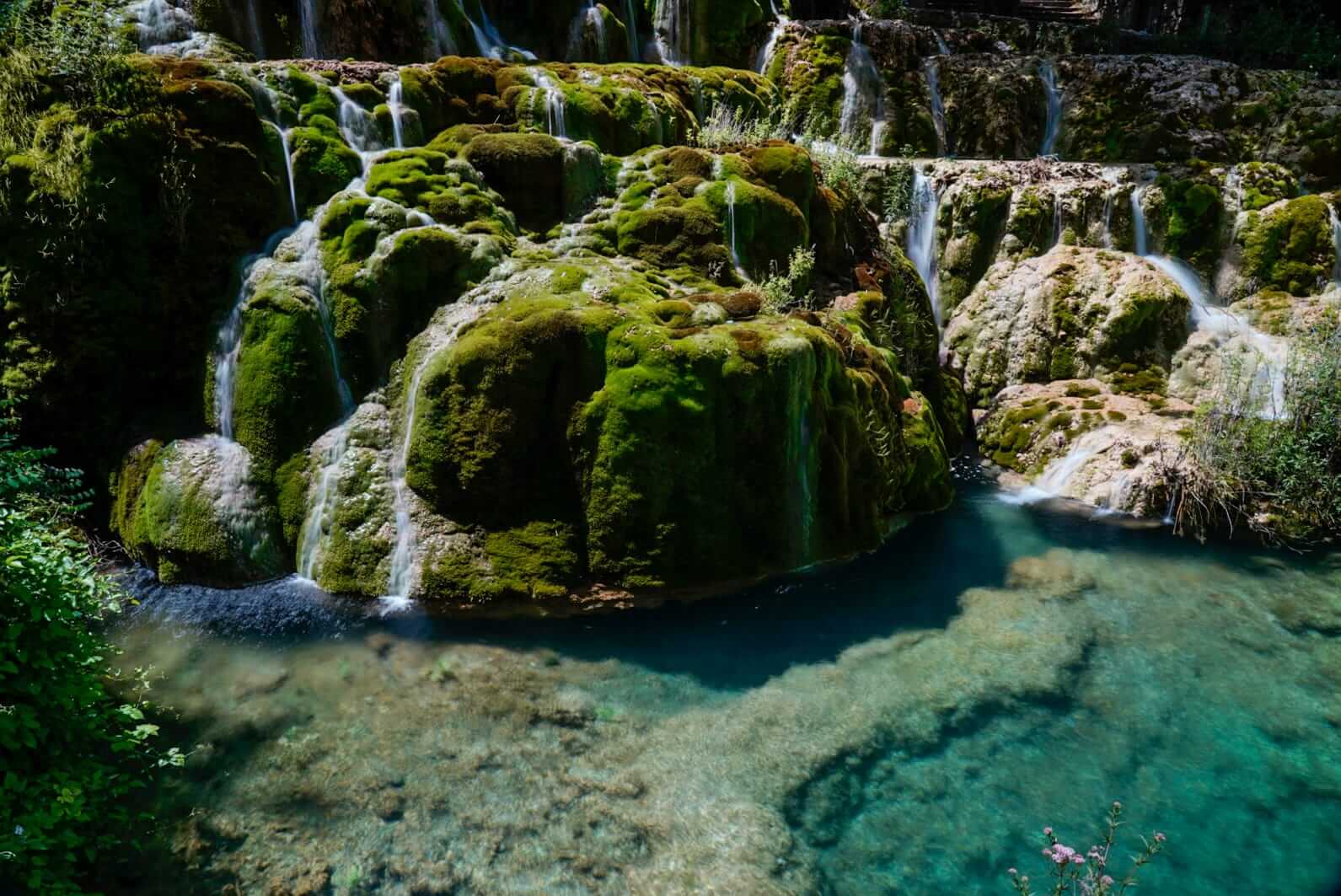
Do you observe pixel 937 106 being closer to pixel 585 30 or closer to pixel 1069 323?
pixel 1069 323

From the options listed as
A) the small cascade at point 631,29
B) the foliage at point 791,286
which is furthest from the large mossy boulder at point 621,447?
the small cascade at point 631,29

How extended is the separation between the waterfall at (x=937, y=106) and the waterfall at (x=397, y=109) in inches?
621

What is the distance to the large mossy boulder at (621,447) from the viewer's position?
28.9ft

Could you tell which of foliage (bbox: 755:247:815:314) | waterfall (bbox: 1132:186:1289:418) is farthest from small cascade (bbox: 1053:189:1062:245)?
foliage (bbox: 755:247:815:314)

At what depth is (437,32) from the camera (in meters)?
17.2

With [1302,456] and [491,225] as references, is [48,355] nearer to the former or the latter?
[491,225]

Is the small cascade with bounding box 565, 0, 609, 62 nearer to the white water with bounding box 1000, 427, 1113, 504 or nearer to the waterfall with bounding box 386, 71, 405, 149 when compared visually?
the waterfall with bounding box 386, 71, 405, 149

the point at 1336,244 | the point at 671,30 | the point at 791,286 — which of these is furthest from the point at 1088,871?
the point at 671,30

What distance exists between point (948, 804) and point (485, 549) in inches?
221

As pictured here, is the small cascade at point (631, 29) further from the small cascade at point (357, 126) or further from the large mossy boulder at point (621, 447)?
the large mossy boulder at point (621, 447)

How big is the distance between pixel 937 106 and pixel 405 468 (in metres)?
19.9

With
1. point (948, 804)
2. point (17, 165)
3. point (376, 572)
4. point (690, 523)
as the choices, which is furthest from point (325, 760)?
point (17, 165)

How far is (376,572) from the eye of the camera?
8.95m

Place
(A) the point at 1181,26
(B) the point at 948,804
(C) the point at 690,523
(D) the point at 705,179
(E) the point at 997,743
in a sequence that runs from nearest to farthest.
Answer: (B) the point at 948,804, (E) the point at 997,743, (C) the point at 690,523, (D) the point at 705,179, (A) the point at 1181,26
